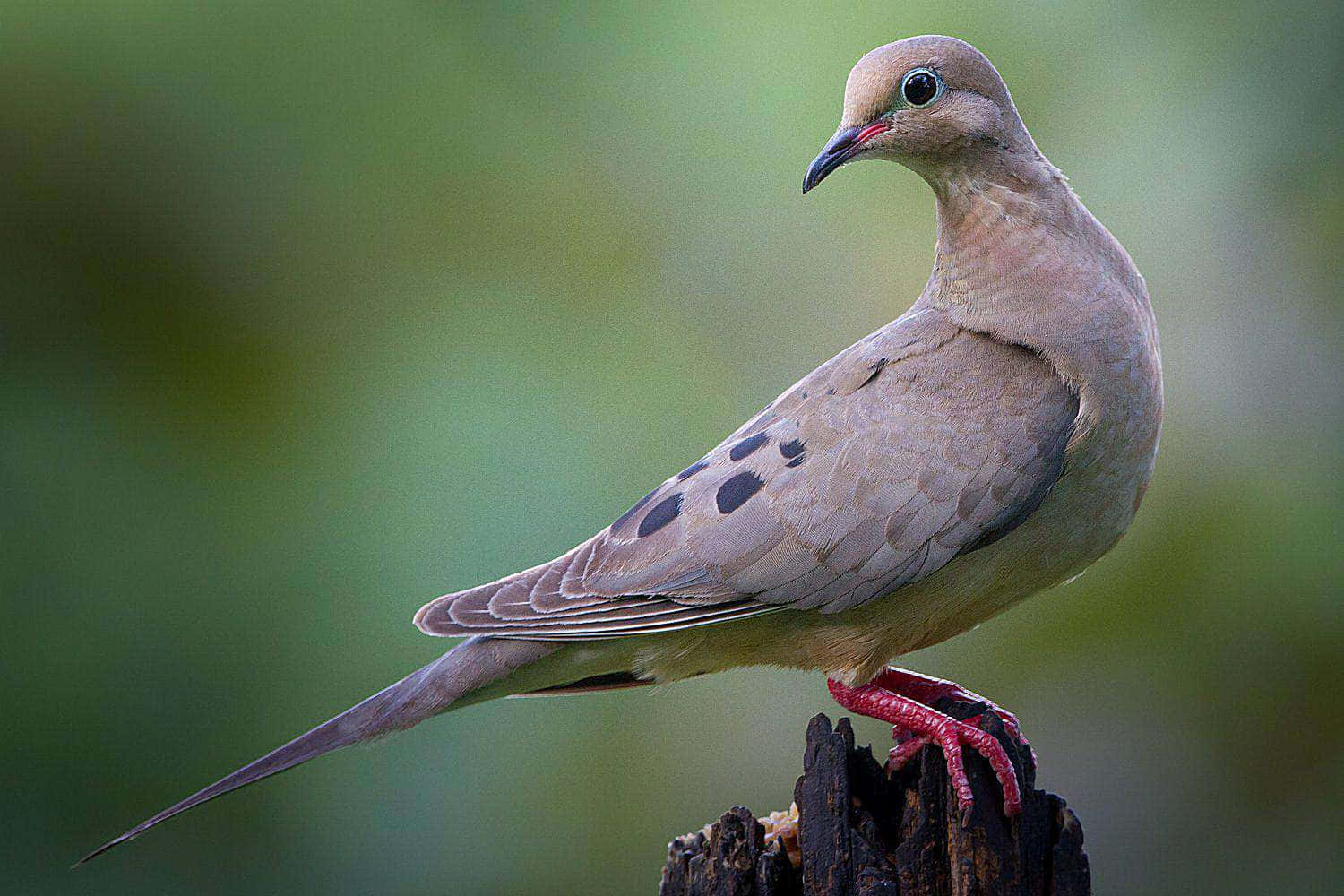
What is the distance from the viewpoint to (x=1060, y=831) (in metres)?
2.58

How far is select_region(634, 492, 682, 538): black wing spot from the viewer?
303 cm

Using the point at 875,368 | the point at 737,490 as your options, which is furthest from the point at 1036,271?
the point at 737,490

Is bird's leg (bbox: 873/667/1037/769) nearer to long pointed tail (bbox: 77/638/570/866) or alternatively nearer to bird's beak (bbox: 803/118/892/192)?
long pointed tail (bbox: 77/638/570/866)

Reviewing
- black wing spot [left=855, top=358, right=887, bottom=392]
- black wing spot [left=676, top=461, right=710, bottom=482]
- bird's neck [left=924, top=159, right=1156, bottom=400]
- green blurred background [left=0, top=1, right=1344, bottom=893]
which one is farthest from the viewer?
green blurred background [left=0, top=1, right=1344, bottom=893]

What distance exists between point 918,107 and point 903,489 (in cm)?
88

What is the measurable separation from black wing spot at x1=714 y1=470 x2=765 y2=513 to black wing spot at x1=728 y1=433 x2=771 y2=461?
→ 7cm

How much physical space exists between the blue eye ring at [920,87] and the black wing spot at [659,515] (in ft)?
3.44

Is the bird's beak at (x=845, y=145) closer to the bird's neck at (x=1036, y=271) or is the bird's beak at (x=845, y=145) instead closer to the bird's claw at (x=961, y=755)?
the bird's neck at (x=1036, y=271)

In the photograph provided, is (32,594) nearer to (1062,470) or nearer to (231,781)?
(231,781)

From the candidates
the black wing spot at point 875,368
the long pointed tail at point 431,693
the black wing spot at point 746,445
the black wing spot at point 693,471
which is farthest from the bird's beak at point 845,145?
the long pointed tail at point 431,693

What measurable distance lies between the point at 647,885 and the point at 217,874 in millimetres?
1500

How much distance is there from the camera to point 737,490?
9.76 ft

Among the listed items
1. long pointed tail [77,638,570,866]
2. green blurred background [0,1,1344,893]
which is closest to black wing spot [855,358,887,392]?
long pointed tail [77,638,570,866]

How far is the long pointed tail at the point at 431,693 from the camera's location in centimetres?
291
